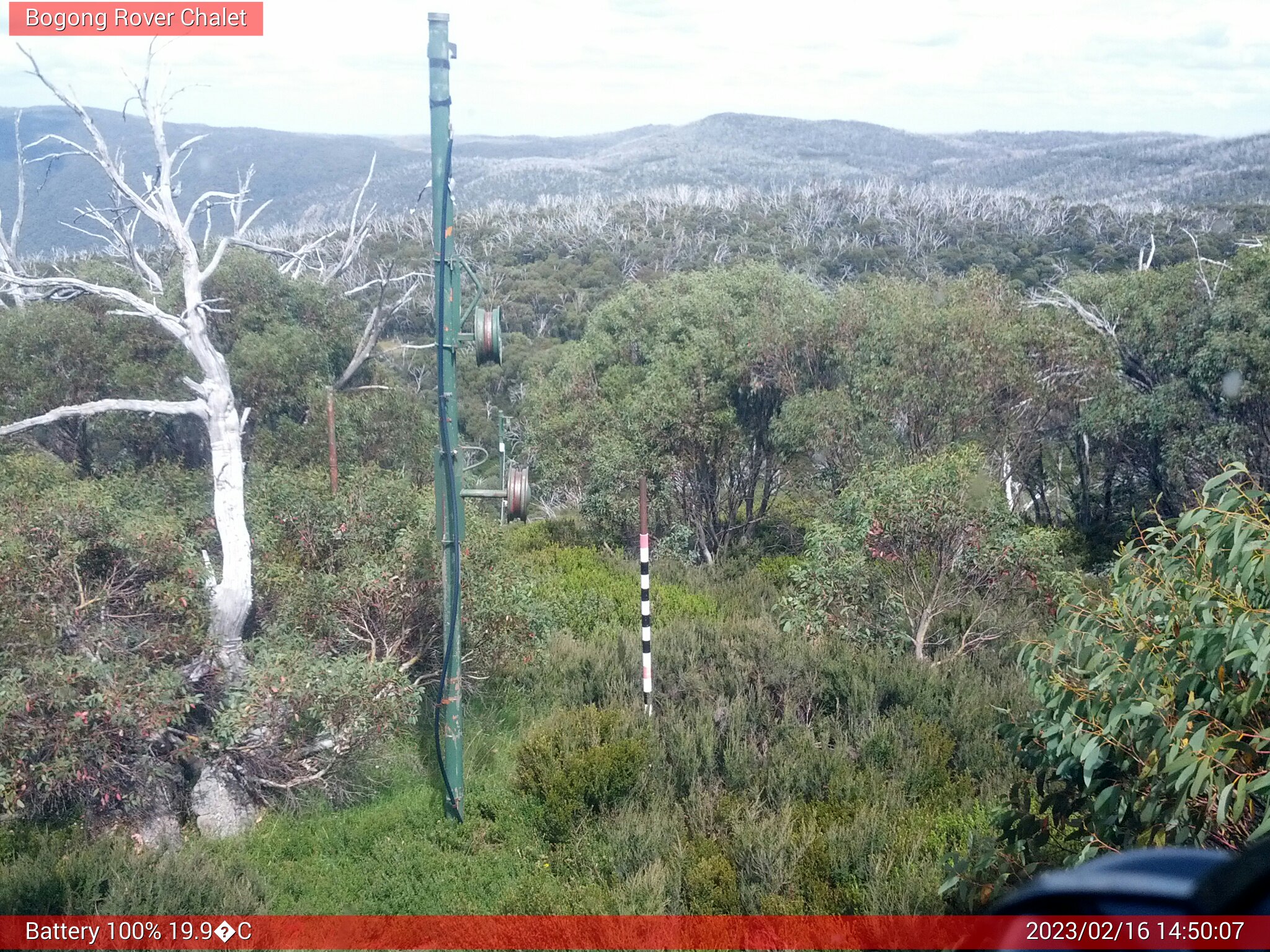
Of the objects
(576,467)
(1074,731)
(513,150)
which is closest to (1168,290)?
(576,467)

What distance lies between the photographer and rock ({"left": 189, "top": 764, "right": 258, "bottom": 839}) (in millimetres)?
6992

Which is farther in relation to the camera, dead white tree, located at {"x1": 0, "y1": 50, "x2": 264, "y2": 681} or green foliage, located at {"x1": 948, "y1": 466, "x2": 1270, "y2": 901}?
dead white tree, located at {"x1": 0, "y1": 50, "x2": 264, "y2": 681}

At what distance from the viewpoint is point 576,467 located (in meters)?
18.7

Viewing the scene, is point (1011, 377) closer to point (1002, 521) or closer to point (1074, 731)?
point (1002, 521)

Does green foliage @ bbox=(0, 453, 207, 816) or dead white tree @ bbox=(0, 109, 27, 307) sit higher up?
dead white tree @ bbox=(0, 109, 27, 307)

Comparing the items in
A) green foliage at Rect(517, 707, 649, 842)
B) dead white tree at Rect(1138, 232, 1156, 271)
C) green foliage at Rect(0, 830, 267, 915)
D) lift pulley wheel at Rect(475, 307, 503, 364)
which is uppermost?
dead white tree at Rect(1138, 232, 1156, 271)

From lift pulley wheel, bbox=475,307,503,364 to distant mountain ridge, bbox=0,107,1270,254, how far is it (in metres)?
30.0

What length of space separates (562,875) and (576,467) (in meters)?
12.7

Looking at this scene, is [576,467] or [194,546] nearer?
[194,546]

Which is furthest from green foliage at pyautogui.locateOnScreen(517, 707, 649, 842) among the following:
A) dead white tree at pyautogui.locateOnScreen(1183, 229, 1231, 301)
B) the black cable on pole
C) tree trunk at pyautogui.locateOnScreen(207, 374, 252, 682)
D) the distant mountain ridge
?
the distant mountain ridge

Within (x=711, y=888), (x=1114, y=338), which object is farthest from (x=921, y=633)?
(x=1114, y=338)

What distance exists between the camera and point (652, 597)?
13.6 meters

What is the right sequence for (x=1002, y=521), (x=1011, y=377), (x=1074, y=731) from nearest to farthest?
1. (x=1074, y=731)
2. (x=1002, y=521)
3. (x=1011, y=377)

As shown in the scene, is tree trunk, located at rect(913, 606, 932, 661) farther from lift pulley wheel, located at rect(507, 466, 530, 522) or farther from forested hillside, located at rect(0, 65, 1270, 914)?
lift pulley wheel, located at rect(507, 466, 530, 522)
